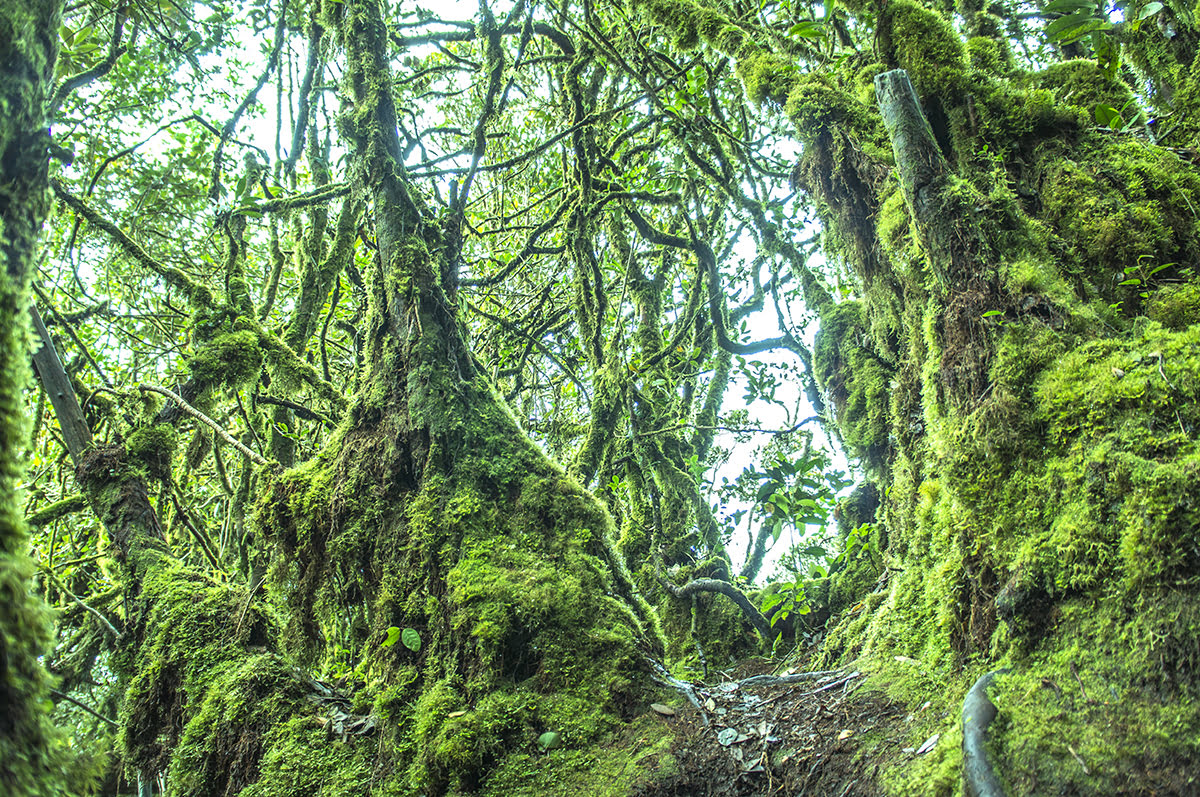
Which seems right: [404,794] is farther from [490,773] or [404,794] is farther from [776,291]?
[776,291]

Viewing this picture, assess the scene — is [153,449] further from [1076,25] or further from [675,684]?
[1076,25]

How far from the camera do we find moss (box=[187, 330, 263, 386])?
4.57 metres

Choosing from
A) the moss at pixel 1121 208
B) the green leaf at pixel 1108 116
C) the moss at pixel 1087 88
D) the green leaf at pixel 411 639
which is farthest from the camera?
the moss at pixel 1087 88

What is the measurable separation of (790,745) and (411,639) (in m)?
1.87

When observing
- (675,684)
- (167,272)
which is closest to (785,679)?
(675,684)

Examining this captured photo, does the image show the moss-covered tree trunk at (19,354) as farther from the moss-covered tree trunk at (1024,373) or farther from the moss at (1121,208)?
the moss at (1121,208)

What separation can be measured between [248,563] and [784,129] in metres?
6.37

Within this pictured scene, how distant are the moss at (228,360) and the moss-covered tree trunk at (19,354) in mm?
3393

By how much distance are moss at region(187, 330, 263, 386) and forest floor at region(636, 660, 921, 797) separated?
3.85 meters

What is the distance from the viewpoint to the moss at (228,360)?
457 cm

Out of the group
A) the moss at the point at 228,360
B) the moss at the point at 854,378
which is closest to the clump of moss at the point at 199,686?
the moss at the point at 228,360

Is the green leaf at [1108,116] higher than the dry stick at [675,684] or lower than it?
higher

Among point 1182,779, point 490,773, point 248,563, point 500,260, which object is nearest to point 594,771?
point 490,773

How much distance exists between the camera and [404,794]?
8.60ft
